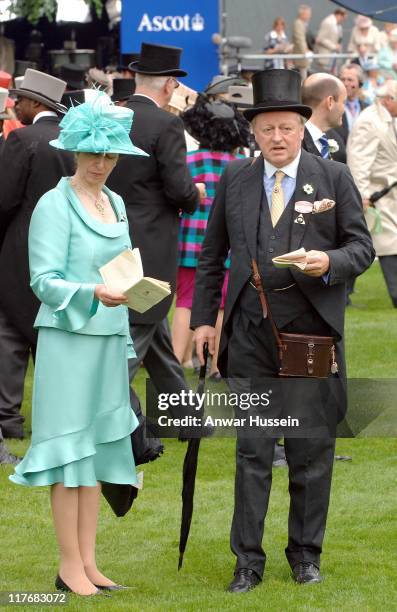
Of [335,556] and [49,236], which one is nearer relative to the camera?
[49,236]

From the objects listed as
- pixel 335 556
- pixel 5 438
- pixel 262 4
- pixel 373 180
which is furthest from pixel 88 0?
pixel 335 556

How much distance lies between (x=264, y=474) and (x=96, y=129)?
1.57 m

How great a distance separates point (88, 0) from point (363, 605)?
19.4 metres

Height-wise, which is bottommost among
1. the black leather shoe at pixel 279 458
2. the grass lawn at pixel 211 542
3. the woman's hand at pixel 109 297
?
the black leather shoe at pixel 279 458

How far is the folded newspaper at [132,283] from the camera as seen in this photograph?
5.32m

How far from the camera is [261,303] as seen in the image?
5.88 metres

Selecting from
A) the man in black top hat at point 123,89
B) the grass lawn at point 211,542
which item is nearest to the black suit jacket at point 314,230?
the grass lawn at point 211,542

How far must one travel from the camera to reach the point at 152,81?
882cm

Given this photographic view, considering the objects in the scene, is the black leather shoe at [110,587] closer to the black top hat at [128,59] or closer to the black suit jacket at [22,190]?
the black suit jacket at [22,190]

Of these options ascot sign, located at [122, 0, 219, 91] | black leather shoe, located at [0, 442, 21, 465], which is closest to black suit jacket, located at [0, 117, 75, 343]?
black leather shoe, located at [0, 442, 21, 465]

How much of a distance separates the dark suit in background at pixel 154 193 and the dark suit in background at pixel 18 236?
405mm

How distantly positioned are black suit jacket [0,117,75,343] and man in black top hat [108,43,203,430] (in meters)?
0.41

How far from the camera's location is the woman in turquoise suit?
225 inches

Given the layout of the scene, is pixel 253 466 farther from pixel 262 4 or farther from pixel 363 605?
pixel 262 4
